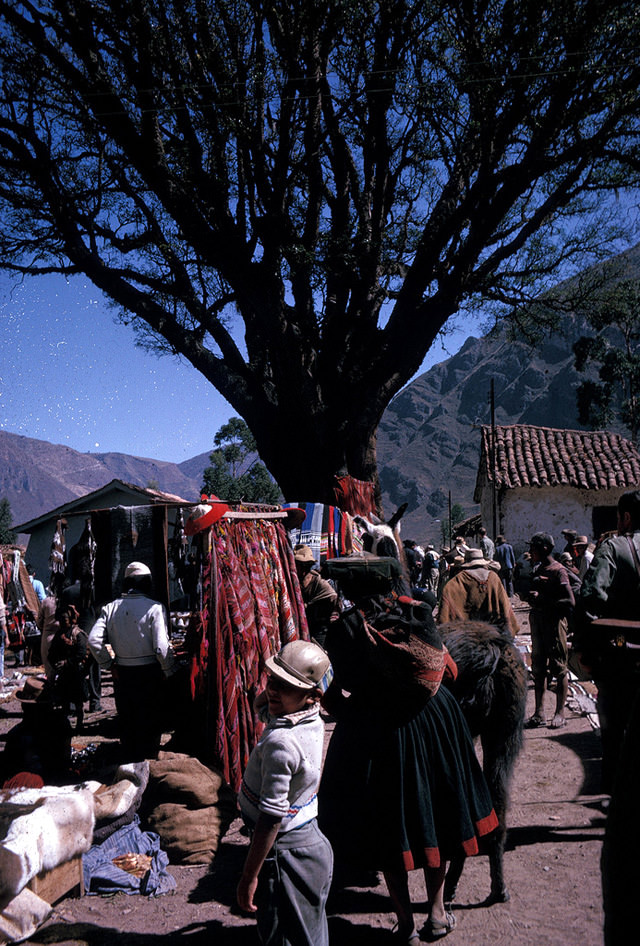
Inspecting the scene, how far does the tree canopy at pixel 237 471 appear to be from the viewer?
5251 cm

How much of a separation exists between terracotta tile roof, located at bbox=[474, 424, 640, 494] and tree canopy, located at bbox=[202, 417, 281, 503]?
2721cm

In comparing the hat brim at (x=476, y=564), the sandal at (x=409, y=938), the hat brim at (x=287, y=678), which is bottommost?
the sandal at (x=409, y=938)

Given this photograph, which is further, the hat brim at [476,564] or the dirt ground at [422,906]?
the hat brim at [476,564]

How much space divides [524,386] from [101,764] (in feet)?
601

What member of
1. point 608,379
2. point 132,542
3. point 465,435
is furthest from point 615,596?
point 465,435

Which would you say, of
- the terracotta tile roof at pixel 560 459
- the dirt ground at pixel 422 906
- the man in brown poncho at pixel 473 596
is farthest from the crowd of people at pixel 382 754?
the terracotta tile roof at pixel 560 459

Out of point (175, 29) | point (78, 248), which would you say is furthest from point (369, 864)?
point (175, 29)

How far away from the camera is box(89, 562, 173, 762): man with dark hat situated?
5.22m

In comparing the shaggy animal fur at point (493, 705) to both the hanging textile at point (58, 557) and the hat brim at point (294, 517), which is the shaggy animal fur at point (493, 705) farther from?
the hanging textile at point (58, 557)

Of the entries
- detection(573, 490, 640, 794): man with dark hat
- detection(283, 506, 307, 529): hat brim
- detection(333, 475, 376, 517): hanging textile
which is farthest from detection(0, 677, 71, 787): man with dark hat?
detection(333, 475, 376, 517): hanging textile

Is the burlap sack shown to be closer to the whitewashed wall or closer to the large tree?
the large tree

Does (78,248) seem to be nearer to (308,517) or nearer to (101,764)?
(308,517)

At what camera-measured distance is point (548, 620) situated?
6.93 meters

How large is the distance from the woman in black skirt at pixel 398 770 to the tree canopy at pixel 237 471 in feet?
155
